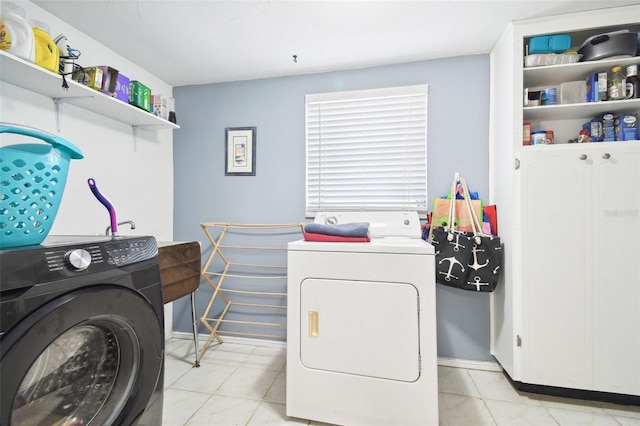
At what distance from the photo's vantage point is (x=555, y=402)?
5.09 feet

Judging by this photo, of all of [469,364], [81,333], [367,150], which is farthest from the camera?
[367,150]

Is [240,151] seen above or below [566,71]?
below

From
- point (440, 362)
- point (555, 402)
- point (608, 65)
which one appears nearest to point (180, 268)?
point (440, 362)

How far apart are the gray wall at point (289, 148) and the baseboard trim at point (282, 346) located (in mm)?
37

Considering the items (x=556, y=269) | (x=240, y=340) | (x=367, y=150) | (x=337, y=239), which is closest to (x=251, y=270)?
(x=240, y=340)

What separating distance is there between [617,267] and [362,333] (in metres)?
1.44

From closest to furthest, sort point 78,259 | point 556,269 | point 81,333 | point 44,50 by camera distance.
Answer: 1. point 78,259
2. point 81,333
3. point 44,50
4. point 556,269

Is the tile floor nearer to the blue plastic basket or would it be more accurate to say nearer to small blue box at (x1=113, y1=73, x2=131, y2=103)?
the blue plastic basket

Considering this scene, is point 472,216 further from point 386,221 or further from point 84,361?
point 84,361

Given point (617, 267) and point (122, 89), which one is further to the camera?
point (122, 89)

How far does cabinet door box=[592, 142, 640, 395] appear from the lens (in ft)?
4.81

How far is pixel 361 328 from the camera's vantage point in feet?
4.33

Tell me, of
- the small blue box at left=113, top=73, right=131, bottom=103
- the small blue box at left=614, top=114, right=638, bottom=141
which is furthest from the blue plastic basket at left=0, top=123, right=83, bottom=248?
the small blue box at left=614, top=114, right=638, bottom=141

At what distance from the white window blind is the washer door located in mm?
1454
